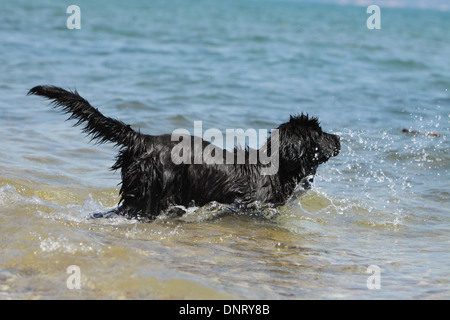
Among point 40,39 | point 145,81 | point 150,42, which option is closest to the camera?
point 145,81

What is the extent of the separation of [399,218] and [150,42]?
645 inches

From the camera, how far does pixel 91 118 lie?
15.6 ft

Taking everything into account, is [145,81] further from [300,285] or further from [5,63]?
[300,285]

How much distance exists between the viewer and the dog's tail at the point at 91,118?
183 inches

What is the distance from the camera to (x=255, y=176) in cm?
539

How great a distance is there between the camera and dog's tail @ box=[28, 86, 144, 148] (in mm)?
4652

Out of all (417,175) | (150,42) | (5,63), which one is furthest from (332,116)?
(150,42)

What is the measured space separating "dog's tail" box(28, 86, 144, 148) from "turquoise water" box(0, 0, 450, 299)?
0.73 metres

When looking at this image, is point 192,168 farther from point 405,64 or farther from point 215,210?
point 405,64
